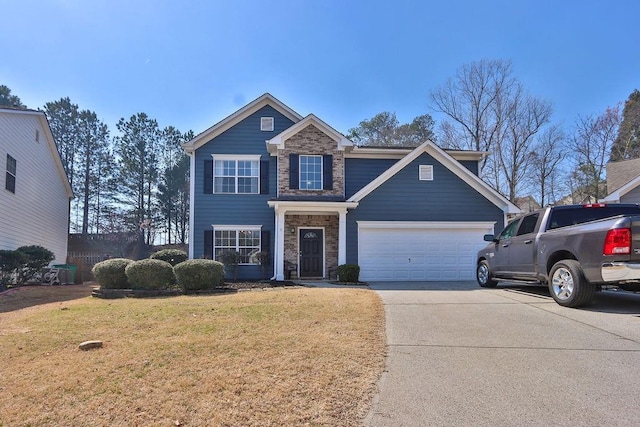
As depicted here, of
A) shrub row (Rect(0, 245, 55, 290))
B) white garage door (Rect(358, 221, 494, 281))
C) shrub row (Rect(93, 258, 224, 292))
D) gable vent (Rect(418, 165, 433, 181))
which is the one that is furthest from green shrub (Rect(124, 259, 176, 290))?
gable vent (Rect(418, 165, 433, 181))

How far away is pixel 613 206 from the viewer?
8.71 meters

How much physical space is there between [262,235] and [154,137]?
84.0ft

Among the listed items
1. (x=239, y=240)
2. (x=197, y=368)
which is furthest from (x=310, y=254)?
(x=197, y=368)

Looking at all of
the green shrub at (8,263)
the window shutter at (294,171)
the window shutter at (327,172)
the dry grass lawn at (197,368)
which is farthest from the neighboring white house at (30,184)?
the window shutter at (327,172)

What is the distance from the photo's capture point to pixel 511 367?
4734mm

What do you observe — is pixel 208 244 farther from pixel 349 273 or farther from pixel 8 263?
pixel 8 263

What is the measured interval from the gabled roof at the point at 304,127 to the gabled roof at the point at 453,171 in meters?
2.09

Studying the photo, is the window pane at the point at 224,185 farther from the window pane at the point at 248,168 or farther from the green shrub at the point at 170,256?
the green shrub at the point at 170,256

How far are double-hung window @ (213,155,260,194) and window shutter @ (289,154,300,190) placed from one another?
55.3 inches

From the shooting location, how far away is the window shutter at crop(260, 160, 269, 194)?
17.5m

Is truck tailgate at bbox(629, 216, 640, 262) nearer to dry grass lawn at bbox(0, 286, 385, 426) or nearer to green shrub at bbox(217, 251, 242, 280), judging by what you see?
dry grass lawn at bbox(0, 286, 385, 426)

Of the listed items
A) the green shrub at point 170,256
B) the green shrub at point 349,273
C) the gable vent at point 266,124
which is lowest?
the green shrub at point 349,273

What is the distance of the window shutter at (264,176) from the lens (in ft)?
57.4

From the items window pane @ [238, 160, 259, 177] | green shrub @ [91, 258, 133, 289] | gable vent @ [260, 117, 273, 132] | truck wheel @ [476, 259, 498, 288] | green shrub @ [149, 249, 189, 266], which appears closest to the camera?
truck wheel @ [476, 259, 498, 288]
